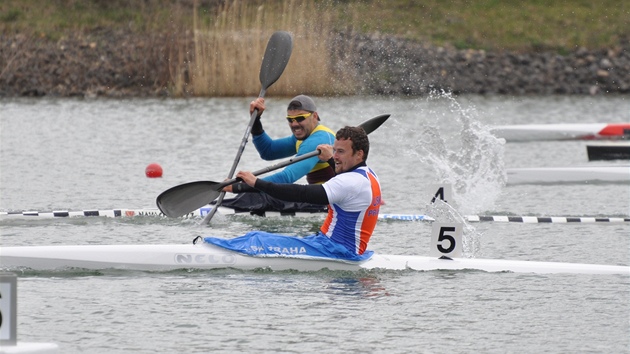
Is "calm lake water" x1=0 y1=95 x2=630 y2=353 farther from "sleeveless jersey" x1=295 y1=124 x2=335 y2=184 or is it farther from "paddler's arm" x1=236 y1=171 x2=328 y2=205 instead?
"paddler's arm" x1=236 y1=171 x2=328 y2=205

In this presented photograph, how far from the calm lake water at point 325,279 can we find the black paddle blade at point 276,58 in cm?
183

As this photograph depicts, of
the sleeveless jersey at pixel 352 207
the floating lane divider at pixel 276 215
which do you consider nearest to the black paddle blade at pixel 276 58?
the floating lane divider at pixel 276 215

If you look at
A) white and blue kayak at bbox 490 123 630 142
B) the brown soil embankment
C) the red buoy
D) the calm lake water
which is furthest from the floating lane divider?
the brown soil embankment

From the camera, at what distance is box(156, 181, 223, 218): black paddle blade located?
11844 millimetres

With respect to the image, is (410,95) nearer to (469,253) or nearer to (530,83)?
(530,83)

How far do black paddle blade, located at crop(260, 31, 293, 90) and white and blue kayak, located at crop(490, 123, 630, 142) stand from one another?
301 inches

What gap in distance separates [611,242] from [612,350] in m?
4.65

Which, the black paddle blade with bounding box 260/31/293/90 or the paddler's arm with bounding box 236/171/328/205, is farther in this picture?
the black paddle blade with bounding box 260/31/293/90

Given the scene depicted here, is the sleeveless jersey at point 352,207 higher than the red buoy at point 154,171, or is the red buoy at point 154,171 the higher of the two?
the sleeveless jersey at point 352,207

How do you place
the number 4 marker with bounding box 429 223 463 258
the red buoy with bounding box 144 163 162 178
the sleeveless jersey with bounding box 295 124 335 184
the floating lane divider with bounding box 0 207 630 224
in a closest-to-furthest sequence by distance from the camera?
1. the number 4 marker with bounding box 429 223 463 258
2. the sleeveless jersey with bounding box 295 124 335 184
3. the floating lane divider with bounding box 0 207 630 224
4. the red buoy with bounding box 144 163 162 178

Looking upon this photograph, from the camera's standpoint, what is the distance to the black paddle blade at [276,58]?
48.8 ft

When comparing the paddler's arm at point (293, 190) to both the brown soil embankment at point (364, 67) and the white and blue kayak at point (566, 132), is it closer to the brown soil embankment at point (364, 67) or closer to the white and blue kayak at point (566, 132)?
the white and blue kayak at point (566, 132)

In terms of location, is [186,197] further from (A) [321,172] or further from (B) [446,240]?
(B) [446,240]

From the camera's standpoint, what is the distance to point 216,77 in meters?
29.6
